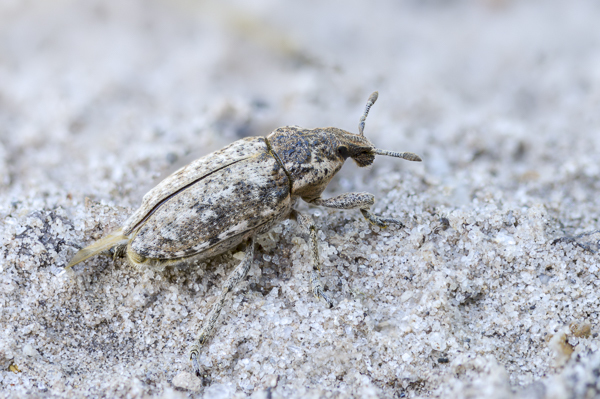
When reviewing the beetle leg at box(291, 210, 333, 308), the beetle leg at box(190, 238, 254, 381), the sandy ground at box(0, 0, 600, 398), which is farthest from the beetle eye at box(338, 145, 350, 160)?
the beetle leg at box(190, 238, 254, 381)

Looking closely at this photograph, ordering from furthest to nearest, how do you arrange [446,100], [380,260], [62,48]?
[62,48] < [446,100] < [380,260]

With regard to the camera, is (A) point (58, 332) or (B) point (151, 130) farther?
(B) point (151, 130)

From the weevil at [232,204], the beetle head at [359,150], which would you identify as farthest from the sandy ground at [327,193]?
the beetle head at [359,150]

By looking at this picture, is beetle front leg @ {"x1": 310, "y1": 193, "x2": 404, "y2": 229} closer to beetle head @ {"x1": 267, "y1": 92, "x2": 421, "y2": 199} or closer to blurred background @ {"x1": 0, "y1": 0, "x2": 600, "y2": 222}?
beetle head @ {"x1": 267, "y1": 92, "x2": 421, "y2": 199}

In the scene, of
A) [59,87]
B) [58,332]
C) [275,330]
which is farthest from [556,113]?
[59,87]

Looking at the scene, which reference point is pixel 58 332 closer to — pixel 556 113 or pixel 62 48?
pixel 62 48

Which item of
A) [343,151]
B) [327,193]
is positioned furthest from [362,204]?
[327,193]

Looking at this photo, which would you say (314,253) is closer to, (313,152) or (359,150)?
(313,152)
